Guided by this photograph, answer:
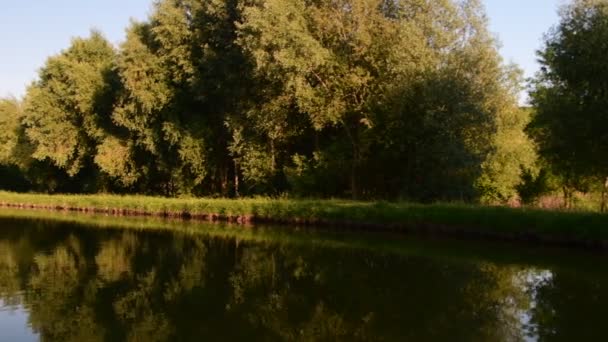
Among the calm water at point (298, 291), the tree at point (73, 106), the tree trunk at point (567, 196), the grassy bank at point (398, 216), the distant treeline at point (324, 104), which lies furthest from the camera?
the tree at point (73, 106)

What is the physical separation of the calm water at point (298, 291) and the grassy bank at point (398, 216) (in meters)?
1.53

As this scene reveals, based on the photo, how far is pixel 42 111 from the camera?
54.0m

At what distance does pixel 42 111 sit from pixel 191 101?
1729cm

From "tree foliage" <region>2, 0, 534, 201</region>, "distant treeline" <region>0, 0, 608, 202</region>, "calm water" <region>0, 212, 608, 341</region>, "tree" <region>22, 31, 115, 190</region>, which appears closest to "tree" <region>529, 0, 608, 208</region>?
"distant treeline" <region>0, 0, 608, 202</region>

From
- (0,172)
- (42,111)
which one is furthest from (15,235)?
(0,172)

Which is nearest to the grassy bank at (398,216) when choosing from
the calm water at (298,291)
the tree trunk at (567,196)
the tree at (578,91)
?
the calm water at (298,291)

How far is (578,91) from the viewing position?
2500 centimetres

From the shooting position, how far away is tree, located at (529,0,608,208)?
2391 cm

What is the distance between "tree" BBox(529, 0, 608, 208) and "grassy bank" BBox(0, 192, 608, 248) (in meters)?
2.66

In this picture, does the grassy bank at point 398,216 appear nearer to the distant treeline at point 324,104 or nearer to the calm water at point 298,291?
the calm water at point 298,291

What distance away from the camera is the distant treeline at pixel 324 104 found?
33.5 m

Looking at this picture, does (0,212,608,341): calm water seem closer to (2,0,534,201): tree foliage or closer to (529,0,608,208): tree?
(529,0,608,208): tree

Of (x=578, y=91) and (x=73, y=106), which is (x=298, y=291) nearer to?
(x=578, y=91)

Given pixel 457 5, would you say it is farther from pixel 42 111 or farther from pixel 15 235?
pixel 42 111
